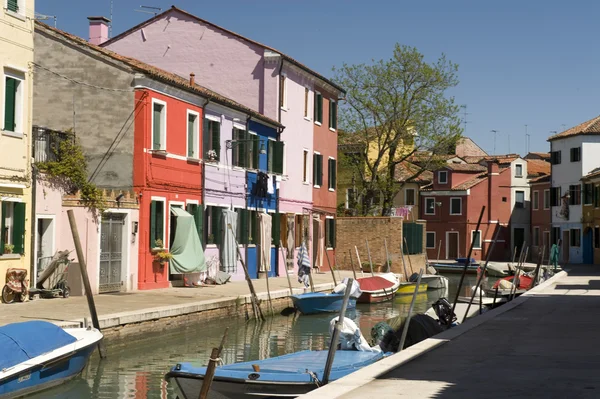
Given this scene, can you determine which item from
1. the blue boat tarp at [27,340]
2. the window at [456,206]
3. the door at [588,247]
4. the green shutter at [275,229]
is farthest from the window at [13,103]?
the window at [456,206]

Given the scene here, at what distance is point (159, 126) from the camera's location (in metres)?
27.4

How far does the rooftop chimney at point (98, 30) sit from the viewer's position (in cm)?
3541

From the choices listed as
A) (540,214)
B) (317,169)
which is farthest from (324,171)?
(540,214)

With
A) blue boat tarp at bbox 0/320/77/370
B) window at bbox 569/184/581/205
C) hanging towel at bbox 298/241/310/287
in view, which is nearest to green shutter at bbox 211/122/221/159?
hanging towel at bbox 298/241/310/287

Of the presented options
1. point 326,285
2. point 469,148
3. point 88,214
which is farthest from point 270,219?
point 469,148

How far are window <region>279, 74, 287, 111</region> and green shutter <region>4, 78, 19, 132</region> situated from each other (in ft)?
54.1

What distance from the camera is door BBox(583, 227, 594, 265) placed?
63.2 m

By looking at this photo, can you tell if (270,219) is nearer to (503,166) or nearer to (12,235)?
(12,235)

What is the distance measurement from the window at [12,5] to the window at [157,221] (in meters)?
6.83

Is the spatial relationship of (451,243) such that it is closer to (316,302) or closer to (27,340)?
(316,302)

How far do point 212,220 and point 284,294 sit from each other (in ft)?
12.5

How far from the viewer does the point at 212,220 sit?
30.6 m

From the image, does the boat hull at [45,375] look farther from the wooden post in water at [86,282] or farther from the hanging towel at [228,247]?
the hanging towel at [228,247]

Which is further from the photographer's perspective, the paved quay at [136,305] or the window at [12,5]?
the window at [12,5]
